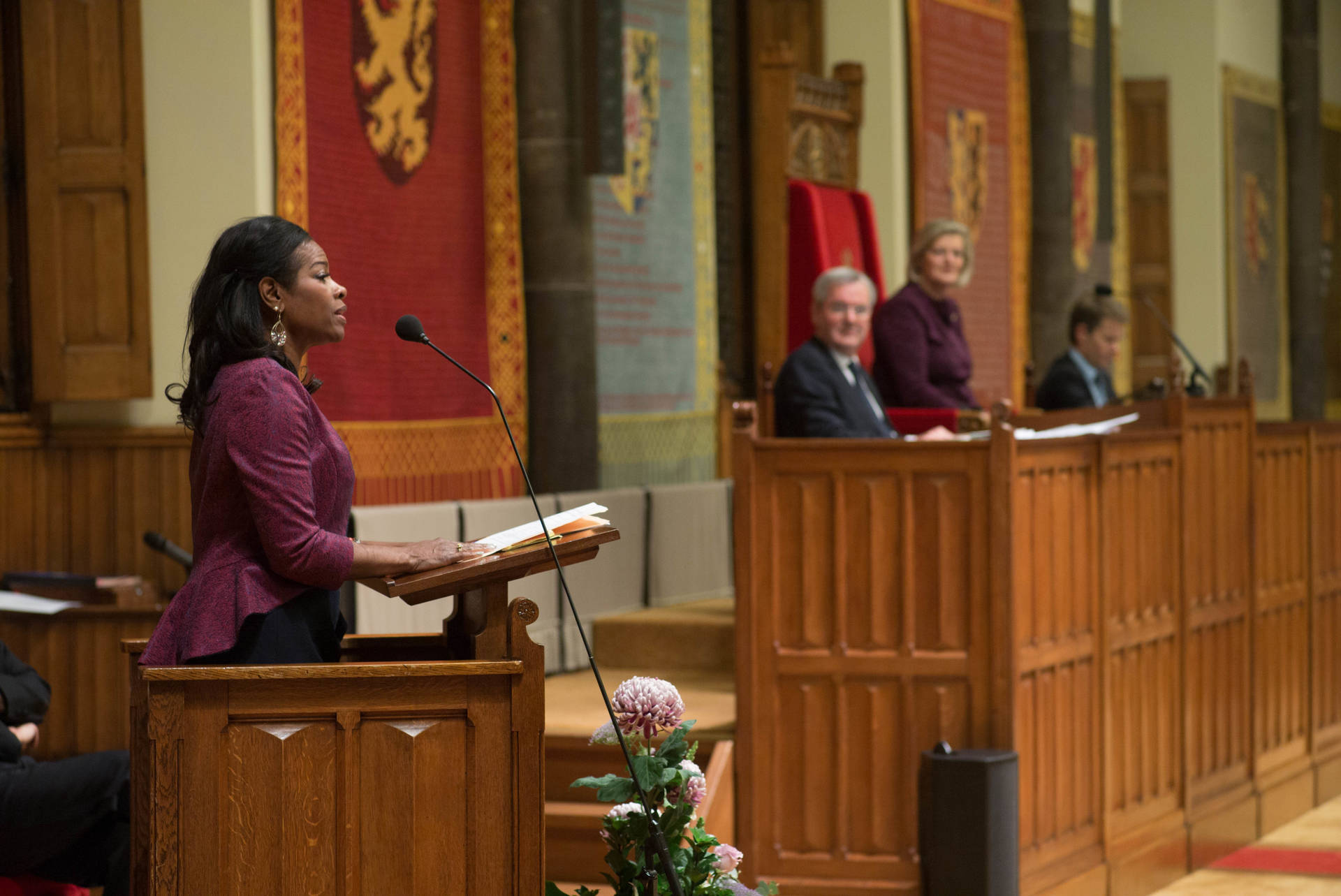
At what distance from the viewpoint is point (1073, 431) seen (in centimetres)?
496

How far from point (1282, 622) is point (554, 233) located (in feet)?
10.4

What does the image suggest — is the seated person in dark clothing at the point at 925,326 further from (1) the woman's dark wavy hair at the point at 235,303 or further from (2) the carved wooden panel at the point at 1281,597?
(1) the woman's dark wavy hair at the point at 235,303

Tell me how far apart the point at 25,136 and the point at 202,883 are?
3269 mm

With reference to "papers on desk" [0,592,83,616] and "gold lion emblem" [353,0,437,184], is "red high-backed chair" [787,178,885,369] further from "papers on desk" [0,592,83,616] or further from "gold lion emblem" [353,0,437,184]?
"papers on desk" [0,592,83,616]

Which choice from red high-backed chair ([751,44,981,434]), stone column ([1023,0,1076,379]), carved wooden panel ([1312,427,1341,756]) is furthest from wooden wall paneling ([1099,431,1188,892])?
stone column ([1023,0,1076,379])

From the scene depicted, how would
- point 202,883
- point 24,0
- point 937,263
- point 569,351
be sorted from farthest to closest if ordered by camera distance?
point 569,351 < point 937,263 < point 24,0 < point 202,883

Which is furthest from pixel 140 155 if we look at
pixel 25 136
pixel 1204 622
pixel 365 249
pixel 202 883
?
pixel 1204 622

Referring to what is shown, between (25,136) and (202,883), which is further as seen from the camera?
(25,136)

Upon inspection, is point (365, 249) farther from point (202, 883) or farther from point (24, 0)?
point (202, 883)

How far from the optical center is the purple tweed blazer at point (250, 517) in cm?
250

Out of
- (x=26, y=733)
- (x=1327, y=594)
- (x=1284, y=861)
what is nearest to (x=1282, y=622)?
(x=1327, y=594)

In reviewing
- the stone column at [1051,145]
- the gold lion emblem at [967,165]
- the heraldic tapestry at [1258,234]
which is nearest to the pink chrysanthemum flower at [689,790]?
the gold lion emblem at [967,165]

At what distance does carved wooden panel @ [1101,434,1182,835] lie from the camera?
199 inches

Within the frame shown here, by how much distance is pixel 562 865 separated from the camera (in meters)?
4.63
